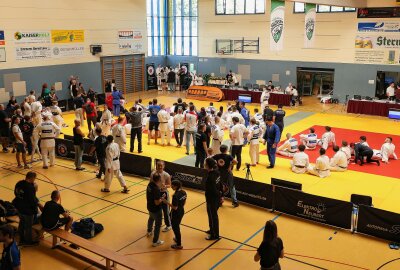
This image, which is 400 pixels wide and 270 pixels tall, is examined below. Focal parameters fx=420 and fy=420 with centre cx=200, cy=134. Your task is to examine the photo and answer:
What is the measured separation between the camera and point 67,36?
1094 inches

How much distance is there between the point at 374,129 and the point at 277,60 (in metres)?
11.4

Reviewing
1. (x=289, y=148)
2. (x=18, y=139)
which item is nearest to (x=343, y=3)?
(x=289, y=148)

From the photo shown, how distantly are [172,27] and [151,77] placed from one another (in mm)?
5360

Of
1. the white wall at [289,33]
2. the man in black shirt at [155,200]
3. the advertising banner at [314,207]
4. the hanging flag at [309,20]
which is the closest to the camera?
the man in black shirt at [155,200]

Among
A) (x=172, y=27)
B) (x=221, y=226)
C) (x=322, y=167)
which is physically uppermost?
(x=172, y=27)

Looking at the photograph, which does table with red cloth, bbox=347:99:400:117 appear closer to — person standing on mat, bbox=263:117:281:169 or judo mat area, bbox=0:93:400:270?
judo mat area, bbox=0:93:400:270

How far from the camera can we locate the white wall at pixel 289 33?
94.1 feet

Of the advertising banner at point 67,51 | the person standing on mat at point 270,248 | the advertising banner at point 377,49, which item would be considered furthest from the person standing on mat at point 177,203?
the advertising banner at point 377,49

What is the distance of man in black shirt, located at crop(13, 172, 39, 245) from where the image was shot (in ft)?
30.5

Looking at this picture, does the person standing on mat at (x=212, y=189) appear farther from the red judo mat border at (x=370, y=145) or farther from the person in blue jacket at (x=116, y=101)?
the person in blue jacket at (x=116, y=101)

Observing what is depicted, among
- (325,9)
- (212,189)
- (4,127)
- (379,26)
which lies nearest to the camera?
(212,189)

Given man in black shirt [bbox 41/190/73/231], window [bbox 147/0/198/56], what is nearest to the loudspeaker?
window [bbox 147/0/198/56]

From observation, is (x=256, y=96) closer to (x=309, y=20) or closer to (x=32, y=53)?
(x=309, y=20)

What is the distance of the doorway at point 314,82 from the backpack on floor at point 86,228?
2371cm
